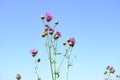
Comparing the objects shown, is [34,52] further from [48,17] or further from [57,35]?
[48,17]

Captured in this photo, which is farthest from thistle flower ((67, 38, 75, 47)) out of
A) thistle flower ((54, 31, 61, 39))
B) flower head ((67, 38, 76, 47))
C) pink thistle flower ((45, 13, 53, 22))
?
pink thistle flower ((45, 13, 53, 22))

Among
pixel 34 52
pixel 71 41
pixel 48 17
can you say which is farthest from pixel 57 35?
pixel 34 52

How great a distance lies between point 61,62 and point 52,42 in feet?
1.83

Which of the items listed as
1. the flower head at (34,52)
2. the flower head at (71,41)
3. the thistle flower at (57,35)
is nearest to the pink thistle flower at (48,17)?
the thistle flower at (57,35)

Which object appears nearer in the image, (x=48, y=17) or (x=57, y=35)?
(x=57, y=35)

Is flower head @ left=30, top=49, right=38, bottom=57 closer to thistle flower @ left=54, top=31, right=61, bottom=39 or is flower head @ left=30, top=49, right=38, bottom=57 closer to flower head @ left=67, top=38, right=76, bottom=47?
thistle flower @ left=54, top=31, right=61, bottom=39

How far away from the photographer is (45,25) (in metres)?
7.83

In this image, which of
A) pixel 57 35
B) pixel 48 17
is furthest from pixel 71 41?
pixel 48 17

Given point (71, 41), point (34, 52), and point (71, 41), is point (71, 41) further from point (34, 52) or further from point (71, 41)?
point (34, 52)

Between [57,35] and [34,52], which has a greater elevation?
[57,35]

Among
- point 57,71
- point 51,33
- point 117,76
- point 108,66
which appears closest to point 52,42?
point 51,33

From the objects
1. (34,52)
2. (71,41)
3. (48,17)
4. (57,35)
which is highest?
(48,17)

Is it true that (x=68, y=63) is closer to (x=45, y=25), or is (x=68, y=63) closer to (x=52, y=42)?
(x=52, y=42)

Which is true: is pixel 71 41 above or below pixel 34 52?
above
